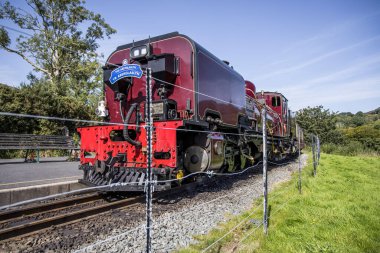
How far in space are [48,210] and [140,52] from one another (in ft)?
12.3

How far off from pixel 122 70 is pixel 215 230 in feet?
Answer: 11.3

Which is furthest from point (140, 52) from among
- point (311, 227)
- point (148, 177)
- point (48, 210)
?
point (311, 227)

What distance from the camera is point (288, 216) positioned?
429 centimetres

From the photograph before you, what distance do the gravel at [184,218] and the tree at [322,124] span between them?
1206 inches

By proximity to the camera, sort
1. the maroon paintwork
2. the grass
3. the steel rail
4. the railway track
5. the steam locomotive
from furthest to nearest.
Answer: the maroon paintwork < the steam locomotive < the steel rail < the railway track < the grass

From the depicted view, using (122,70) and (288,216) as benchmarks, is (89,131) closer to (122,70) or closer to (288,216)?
(122,70)

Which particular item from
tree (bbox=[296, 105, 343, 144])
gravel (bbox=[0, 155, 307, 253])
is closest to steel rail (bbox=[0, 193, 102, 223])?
gravel (bbox=[0, 155, 307, 253])

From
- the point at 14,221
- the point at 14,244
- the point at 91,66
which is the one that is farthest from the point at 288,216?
the point at 91,66

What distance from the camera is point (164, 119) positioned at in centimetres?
538

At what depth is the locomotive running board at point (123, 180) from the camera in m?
4.75

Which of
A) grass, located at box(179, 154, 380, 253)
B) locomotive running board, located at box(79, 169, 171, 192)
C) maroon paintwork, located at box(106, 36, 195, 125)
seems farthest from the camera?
maroon paintwork, located at box(106, 36, 195, 125)

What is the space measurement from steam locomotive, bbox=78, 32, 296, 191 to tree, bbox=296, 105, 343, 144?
103ft

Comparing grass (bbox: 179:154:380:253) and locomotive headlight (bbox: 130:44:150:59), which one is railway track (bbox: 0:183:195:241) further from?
locomotive headlight (bbox: 130:44:150:59)

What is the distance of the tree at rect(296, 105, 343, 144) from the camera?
3381cm
